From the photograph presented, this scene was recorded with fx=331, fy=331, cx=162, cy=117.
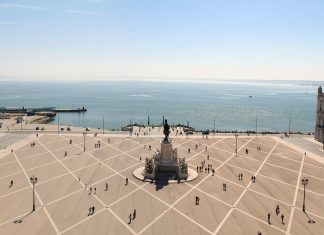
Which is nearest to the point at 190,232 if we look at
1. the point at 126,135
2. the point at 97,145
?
the point at 97,145

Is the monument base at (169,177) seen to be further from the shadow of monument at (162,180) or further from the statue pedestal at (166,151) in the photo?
the statue pedestal at (166,151)

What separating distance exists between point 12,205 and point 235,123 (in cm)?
10379

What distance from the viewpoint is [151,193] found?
3522cm

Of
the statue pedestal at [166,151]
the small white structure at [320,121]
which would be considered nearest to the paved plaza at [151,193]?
the statue pedestal at [166,151]

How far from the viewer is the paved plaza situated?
2773cm

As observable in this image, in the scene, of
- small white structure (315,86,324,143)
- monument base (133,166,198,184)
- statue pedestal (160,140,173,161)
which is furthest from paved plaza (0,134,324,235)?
small white structure (315,86,324,143)

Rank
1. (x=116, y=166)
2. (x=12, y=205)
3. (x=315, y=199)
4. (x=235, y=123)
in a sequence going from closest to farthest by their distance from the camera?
(x=12, y=205) → (x=315, y=199) → (x=116, y=166) → (x=235, y=123)

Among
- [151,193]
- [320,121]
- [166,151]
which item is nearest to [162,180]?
[166,151]

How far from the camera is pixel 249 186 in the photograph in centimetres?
3766

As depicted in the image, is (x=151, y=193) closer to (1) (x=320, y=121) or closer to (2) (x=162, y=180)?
(2) (x=162, y=180)

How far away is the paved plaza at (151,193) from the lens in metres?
27.7

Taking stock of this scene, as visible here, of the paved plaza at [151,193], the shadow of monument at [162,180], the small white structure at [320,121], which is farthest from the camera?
the small white structure at [320,121]

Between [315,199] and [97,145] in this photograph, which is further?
→ [97,145]

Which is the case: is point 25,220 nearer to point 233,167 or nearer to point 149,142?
point 233,167
